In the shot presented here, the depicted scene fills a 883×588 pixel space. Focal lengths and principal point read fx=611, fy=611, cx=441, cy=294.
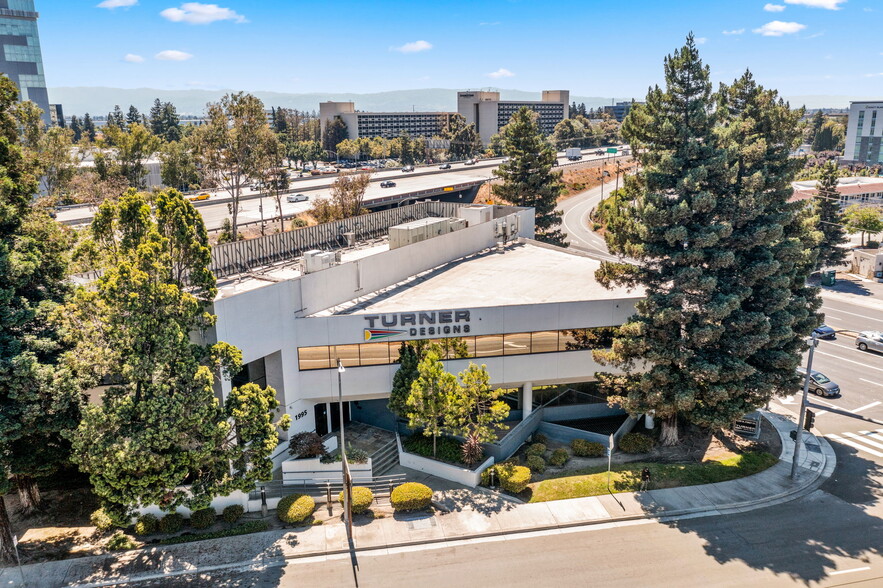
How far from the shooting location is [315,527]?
28.9 m

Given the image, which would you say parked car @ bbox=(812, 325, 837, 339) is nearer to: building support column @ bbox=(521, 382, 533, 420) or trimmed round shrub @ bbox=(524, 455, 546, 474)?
building support column @ bbox=(521, 382, 533, 420)

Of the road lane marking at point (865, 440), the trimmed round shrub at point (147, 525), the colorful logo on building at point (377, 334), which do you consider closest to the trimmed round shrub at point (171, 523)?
the trimmed round shrub at point (147, 525)

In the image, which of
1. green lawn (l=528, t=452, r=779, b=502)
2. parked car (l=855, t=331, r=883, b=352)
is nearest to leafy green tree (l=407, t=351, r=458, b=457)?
green lawn (l=528, t=452, r=779, b=502)

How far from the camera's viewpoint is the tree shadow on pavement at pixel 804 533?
25.8m

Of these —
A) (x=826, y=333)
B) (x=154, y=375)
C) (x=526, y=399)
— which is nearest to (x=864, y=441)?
(x=826, y=333)

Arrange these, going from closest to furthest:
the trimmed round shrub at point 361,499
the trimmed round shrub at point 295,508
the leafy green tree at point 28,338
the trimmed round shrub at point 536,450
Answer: the leafy green tree at point 28,338, the trimmed round shrub at point 295,508, the trimmed round shrub at point 361,499, the trimmed round shrub at point 536,450

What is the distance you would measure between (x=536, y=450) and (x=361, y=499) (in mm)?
11033

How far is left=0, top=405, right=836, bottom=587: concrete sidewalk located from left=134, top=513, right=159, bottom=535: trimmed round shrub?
117cm

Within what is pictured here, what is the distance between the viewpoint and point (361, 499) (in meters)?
29.6

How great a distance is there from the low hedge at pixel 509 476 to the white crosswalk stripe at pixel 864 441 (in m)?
20.4

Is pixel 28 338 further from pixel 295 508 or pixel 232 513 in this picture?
pixel 295 508

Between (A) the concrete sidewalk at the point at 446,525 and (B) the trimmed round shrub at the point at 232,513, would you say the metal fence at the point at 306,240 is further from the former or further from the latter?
(A) the concrete sidewalk at the point at 446,525

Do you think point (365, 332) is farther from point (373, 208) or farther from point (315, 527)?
point (373, 208)

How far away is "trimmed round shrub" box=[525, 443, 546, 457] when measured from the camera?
3519 centimetres
